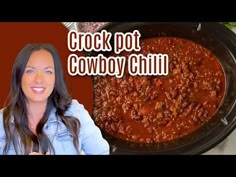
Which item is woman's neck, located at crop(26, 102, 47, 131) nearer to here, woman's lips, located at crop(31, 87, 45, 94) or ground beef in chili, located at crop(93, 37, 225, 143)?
woman's lips, located at crop(31, 87, 45, 94)

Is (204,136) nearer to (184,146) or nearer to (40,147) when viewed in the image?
(184,146)

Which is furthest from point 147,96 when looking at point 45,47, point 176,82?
point 45,47

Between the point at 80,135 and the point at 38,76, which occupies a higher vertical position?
the point at 38,76

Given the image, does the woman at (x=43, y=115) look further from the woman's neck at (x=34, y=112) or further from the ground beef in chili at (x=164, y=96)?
the ground beef in chili at (x=164, y=96)

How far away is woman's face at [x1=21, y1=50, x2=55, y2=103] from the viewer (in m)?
2.61

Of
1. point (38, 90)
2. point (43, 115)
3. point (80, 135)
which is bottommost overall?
Answer: point (80, 135)

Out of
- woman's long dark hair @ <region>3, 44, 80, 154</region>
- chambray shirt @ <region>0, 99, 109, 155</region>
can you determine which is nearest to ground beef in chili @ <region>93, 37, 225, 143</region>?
chambray shirt @ <region>0, 99, 109, 155</region>

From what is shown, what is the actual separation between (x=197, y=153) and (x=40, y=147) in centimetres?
76

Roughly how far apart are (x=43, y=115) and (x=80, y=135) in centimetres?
21

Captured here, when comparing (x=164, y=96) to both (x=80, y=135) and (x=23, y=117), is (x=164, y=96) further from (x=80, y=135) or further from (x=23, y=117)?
(x=23, y=117)

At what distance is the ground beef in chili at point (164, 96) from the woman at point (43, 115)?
107 mm

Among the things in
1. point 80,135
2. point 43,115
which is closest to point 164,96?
point 80,135

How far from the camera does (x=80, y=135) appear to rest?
105 inches

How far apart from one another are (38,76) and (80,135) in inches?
14.0
